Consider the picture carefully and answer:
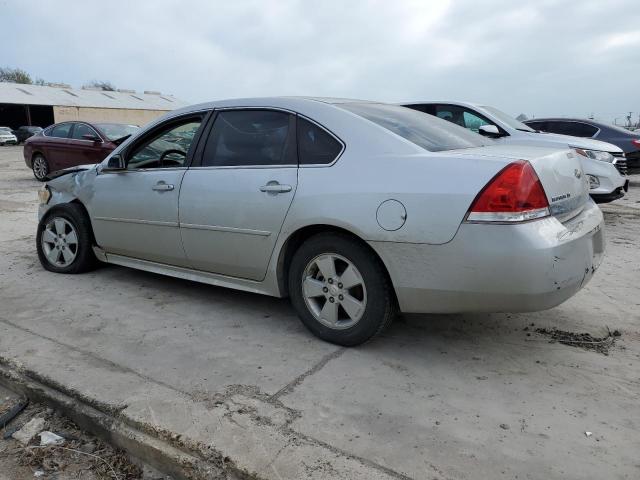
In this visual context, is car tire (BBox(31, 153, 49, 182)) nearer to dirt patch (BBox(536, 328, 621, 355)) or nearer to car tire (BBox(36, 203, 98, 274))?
car tire (BBox(36, 203, 98, 274))

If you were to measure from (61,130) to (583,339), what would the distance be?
469 inches

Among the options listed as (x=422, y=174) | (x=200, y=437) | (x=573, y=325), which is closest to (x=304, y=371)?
(x=200, y=437)

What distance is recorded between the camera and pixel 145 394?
283cm

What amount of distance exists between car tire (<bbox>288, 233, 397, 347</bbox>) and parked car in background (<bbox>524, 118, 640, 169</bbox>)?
955 cm

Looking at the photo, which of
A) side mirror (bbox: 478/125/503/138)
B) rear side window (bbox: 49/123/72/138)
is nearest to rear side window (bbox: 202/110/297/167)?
side mirror (bbox: 478/125/503/138)

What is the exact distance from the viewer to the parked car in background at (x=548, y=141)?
7.48 meters

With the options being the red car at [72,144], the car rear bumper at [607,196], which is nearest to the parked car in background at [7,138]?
the red car at [72,144]

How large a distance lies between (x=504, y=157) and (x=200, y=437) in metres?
2.08

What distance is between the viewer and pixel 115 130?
11.6 meters

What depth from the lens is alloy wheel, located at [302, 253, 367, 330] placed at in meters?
3.23

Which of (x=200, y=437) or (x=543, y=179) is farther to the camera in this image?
(x=543, y=179)

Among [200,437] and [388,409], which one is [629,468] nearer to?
[388,409]

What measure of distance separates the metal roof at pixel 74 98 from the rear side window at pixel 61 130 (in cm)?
3596

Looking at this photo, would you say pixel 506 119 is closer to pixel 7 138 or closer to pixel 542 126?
pixel 542 126
